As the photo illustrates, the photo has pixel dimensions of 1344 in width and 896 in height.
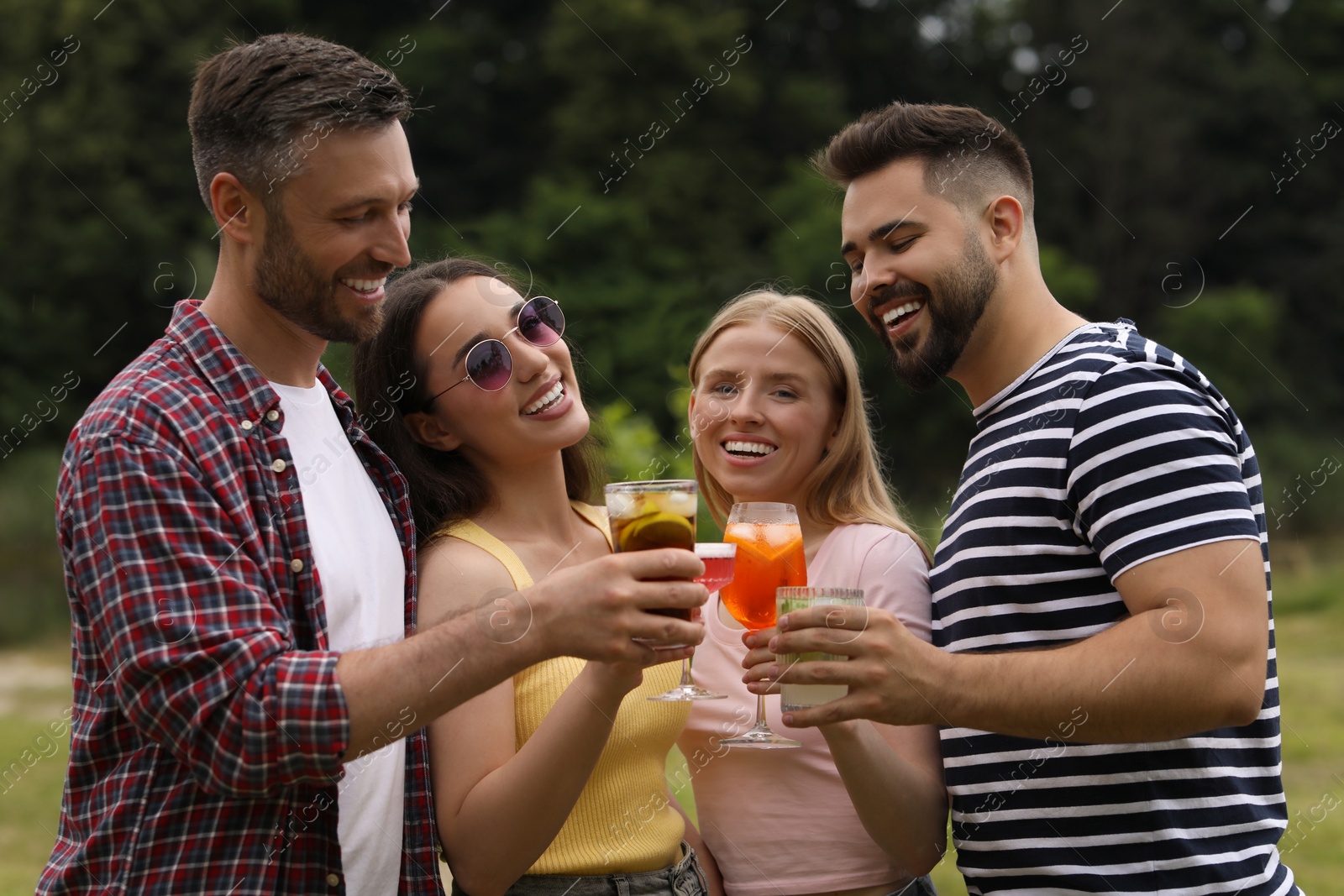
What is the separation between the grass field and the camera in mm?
10242

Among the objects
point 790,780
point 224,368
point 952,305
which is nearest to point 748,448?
point 952,305

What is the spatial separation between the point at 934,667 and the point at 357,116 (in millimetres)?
1903

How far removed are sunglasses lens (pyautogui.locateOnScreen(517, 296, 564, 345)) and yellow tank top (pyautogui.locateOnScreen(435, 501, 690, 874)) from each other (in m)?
0.56

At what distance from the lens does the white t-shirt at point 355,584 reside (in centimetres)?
302

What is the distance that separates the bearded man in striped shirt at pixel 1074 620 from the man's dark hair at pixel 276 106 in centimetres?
157

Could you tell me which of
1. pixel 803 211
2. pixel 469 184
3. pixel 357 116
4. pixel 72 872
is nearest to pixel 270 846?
pixel 72 872

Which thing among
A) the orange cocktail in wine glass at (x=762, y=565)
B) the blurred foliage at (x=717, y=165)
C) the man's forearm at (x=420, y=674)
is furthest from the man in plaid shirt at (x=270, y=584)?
the blurred foliage at (x=717, y=165)

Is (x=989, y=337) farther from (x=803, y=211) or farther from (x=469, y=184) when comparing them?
(x=469, y=184)

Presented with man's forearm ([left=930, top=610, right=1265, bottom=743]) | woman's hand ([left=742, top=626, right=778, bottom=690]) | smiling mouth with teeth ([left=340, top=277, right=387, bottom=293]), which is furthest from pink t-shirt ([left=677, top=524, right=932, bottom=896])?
smiling mouth with teeth ([left=340, top=277, right=387, bottom=293])

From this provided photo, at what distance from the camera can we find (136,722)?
2623 millimetres

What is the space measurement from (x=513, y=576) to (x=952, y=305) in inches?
58.0

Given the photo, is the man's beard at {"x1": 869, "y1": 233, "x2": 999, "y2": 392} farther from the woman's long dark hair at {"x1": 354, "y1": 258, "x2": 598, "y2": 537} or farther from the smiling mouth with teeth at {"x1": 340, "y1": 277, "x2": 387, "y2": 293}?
the smiling mouth with teeth at {"x1": 340, "y1": 277, "x2": 387, "y2": 293}

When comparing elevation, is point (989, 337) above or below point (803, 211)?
below

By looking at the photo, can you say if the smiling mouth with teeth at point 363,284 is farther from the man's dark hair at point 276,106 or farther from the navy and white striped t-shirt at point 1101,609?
the navy and white striped t-shirt at point 1101,609
